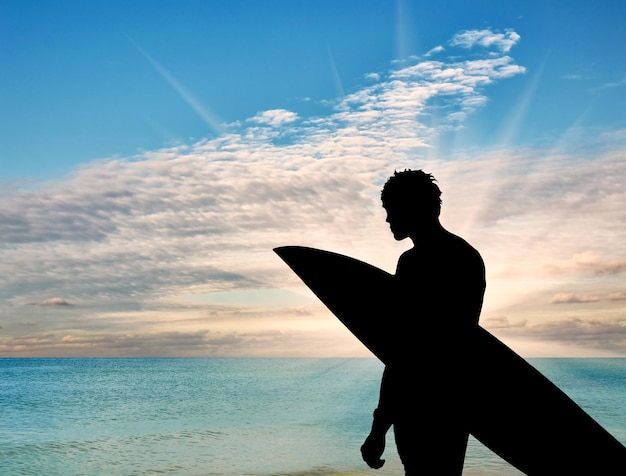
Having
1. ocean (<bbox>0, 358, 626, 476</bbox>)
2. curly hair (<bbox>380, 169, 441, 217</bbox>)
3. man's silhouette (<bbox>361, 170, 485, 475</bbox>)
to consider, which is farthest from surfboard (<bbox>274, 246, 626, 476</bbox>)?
ocean (<bbox>0, 358, 626, 476</bbox>)

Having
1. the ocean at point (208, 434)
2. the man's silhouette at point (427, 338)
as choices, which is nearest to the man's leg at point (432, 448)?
the man's silhouette at point (427, 338)

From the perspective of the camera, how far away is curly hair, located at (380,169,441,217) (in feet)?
9.64

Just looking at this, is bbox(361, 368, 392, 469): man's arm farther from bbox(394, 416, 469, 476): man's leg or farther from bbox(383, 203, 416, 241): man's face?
bbox(383, 203, 416, 241): man's face

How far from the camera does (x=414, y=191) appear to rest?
2.94 meters

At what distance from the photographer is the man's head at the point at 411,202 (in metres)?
2.93

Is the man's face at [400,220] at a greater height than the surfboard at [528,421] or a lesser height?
greater

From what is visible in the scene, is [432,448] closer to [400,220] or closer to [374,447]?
[374,447]

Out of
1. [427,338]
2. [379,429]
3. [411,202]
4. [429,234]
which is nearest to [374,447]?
[379,429]

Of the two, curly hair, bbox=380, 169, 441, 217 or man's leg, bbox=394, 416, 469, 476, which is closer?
man's leg, bbox=394, 416, 469, 476

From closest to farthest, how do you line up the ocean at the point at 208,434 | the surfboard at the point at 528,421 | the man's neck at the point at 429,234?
the man's neck at the point at 429,234 < the surfboard at the point at 528,421 < the ocean at the point at 208,434

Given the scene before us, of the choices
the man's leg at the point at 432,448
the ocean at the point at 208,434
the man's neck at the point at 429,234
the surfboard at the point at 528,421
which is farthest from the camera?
the ocean at the point at 208,434

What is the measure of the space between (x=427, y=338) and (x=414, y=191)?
0.71 m

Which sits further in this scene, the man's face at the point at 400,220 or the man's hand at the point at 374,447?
the man's face at the point at 400,220

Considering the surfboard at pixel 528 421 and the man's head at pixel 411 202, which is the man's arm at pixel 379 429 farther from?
the man's head at pixel 411 202
